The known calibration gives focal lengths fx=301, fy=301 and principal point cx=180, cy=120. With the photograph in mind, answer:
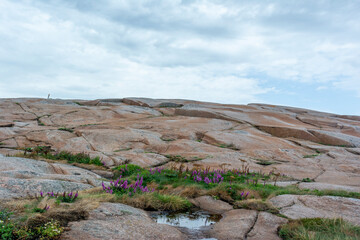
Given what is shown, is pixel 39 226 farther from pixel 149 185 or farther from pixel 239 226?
pixel 149 185

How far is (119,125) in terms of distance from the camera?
20.1 metres

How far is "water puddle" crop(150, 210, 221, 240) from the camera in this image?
18.1 ft

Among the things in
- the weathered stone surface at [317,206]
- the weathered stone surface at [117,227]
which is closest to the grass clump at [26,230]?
the weathered stone surface at [117,227]

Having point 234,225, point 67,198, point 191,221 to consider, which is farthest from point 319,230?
point 67,198

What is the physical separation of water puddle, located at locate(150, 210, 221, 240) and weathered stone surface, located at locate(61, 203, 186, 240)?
0.33 m

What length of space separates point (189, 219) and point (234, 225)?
107 cm

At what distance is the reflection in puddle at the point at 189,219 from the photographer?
604 centimetres

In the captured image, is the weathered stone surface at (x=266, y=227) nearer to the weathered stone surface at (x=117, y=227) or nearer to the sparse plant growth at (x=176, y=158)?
the weathered stone surface at (x=117, y=227)

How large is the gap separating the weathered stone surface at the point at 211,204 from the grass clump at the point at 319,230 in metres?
1.79

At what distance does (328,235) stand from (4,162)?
9.31 meters

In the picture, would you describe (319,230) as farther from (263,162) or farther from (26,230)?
(263,162)

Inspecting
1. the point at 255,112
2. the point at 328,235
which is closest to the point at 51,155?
the point at 328,235

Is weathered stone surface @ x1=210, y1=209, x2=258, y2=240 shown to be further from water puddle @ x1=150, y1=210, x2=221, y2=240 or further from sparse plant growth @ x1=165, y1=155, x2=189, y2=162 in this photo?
sparse plant growth @ x1=165, y1=155, x2=189, y2=162

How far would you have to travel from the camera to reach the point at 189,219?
6398mm
